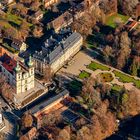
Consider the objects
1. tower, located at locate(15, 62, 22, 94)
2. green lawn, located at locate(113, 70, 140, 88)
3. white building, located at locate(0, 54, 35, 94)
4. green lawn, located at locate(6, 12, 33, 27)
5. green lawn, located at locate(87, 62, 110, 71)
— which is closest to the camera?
tower, located at locate(15, 62, 22, 94)

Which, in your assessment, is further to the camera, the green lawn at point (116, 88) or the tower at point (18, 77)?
the green lawn at point (116, 88)

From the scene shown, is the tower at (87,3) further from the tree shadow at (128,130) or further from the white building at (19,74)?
the tree shadow at (128,130)

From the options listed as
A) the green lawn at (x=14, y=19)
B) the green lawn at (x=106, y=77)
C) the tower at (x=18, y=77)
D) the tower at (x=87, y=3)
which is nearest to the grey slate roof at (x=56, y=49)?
the tower at (x=18, y=77)

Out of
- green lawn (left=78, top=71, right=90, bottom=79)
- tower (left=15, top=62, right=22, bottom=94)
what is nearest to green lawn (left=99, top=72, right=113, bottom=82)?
green lawn (left=78, top=71, right=90, bottom=79)

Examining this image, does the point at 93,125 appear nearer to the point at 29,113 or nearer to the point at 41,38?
the point at 29,113

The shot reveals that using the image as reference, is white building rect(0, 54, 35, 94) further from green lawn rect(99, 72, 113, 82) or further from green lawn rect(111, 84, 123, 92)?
green lawn rect(111, 84, 123, 92)

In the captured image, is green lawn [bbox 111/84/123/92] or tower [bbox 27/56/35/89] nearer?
tower [bbox 27/56/35/89]

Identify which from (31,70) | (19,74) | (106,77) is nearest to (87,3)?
(106,77)

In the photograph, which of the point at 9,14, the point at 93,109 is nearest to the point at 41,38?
the point at 9,14

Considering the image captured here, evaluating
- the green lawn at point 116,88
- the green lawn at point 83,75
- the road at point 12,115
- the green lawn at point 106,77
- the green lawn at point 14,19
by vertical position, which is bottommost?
the road at point 12,115
